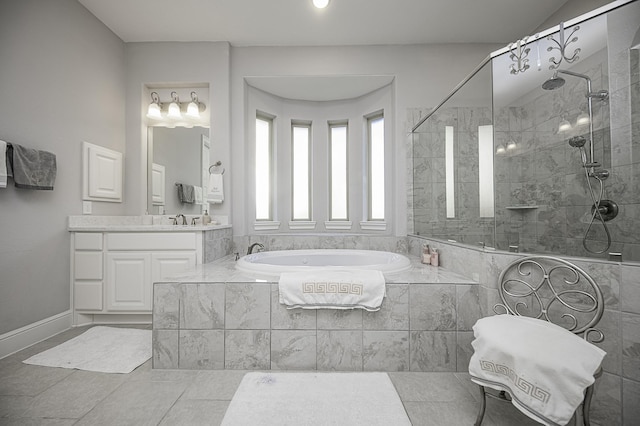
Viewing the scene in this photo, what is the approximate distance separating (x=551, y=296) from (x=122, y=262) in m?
3.07

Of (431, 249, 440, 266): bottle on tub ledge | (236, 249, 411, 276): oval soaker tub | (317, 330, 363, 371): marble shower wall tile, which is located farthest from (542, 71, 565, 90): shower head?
(317, 330, 363, 371): marble shower wall tile

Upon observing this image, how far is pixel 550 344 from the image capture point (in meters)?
1.06

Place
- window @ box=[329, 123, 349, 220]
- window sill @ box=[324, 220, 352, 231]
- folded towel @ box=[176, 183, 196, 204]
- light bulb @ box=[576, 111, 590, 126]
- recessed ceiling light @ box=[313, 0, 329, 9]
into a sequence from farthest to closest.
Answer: window @ box=[329, 123, 349, 220] → window sill @ box=[324, 220, 352, 231] → folded towel @ box=[176, 183, 196, 204] → recessed ceiling light @ box=[313, 0, 329, 9] → light bulb @ box=[576, 111, 590, 126]

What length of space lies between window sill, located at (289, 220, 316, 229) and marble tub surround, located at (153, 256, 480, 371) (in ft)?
6.08

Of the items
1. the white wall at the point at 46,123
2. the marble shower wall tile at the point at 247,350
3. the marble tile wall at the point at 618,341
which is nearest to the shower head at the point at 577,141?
the marble tile wall at the point at 618,341

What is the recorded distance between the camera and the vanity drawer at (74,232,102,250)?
2379mm

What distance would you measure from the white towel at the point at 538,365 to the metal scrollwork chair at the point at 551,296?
34mm

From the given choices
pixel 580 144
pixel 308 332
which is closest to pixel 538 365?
pixel 308 332

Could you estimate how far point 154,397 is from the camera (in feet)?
4.79

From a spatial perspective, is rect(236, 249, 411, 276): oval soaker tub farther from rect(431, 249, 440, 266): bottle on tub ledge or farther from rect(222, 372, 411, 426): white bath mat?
rect(222, 372, 411, 426): white bath mat

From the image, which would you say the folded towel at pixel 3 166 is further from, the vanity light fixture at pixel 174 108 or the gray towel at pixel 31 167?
the vanity light fixture at pixel 174 108

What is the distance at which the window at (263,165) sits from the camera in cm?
345

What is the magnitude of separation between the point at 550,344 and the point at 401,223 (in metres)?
1.97

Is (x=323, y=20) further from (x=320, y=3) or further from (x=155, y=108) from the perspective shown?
(x=155, y=108)
